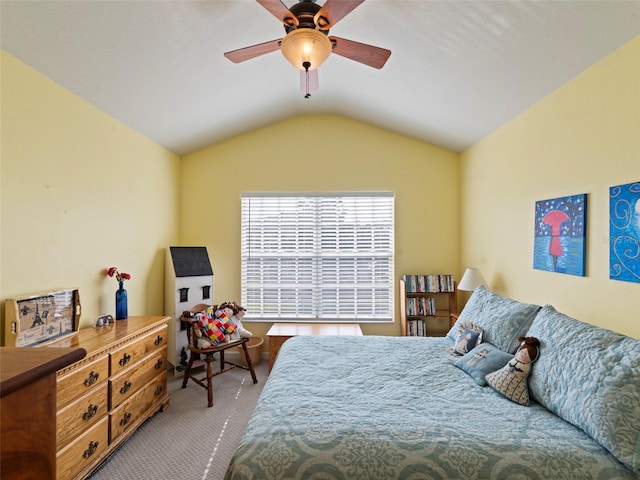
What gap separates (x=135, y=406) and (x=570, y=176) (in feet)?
11.7

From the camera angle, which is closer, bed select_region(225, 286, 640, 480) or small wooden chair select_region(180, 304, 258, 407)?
bed select_region(225, 286, 640, 480)

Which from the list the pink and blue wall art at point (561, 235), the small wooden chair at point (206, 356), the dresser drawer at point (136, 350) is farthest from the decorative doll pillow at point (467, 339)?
the dresser drawer at point (136, 350)

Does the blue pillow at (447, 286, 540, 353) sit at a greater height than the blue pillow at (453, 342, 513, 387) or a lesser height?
greater

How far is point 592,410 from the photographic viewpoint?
1363mm

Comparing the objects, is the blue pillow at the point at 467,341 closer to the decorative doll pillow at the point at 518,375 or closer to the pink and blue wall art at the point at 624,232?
the decorative doll pillow at the point at 518,375

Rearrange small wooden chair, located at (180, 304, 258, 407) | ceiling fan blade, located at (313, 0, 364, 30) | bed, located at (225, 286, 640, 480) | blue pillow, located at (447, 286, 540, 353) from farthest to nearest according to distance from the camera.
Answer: small wooden chair, located at (180, 304, 258, 407) < blue pillow, located at (447, 286, 540, 353) < ceiling fan blade, located at (313, 0, 364, 30) < bed, located at (225, 286, 640, 480)

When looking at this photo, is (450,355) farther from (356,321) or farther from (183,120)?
(183,120)

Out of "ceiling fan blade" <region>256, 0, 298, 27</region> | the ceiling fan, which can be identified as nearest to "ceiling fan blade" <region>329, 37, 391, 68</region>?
the ceiling fan

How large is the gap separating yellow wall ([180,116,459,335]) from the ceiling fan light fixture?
235 centimetres

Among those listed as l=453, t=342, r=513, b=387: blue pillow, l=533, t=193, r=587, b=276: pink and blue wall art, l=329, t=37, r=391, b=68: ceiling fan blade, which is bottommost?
l=453, t=342, r=513, b=387: blue pillow

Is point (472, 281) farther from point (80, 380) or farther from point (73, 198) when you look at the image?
point (73, 198)

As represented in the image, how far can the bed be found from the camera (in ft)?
4.12

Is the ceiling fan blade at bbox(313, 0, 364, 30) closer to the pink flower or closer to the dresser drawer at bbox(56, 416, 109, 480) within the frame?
the pink flower

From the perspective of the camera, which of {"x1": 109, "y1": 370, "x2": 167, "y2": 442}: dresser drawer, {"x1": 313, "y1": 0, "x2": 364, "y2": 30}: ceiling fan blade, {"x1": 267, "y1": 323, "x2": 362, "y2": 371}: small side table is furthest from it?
{"x1": 267, "y1": 323, "x2": 362, "y2": 371}: small side table
